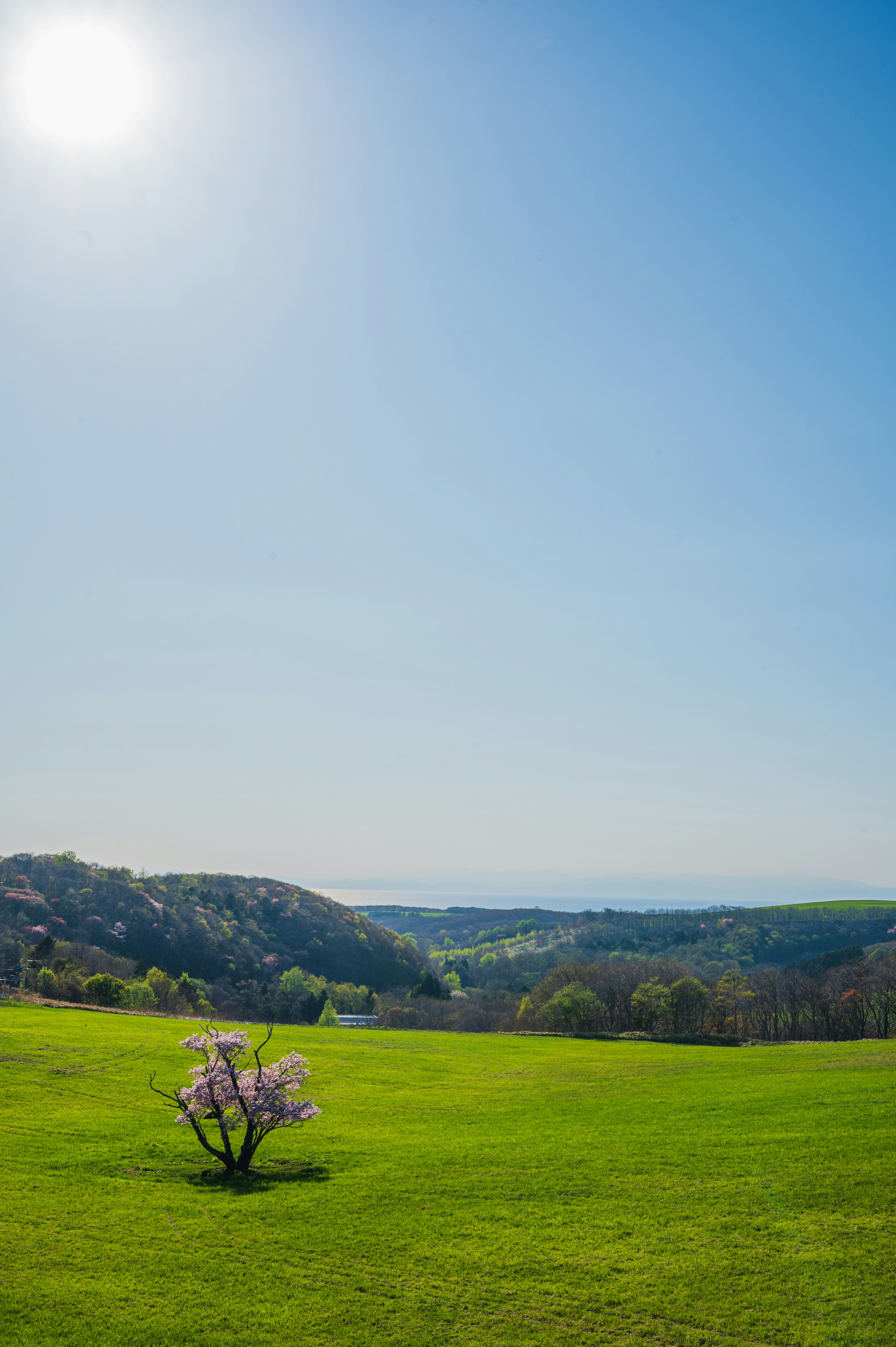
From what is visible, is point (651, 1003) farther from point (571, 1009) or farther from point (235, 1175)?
point (235, 1175)

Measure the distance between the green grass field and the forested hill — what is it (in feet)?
280

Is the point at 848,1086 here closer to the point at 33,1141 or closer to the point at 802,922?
the point at 33,1141

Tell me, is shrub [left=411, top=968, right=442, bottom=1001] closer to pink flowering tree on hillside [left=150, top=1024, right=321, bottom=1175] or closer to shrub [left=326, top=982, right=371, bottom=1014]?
shrub [left=326, top=982, right=371, bottom=1014]

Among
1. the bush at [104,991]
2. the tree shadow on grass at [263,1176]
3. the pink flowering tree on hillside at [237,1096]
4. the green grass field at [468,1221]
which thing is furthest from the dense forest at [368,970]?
the pink flowering tree on hillside at [237,1096]

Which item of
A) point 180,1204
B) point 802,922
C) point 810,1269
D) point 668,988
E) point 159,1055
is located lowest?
point 802,922

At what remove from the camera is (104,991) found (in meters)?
73.2

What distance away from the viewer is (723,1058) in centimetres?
5072

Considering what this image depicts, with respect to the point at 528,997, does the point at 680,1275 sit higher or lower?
higher

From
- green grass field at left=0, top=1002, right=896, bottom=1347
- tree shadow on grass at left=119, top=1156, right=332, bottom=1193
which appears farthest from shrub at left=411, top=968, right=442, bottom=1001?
tree shadow on grass at left=119, top=1156, right=332, bottom=1193

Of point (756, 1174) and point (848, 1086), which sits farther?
point (848, 1086)

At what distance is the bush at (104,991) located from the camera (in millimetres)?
72938

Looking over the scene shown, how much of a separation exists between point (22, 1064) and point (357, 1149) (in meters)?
20.1

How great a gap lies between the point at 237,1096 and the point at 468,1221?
7.93m

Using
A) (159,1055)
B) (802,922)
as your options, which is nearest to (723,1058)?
(159,1055)
